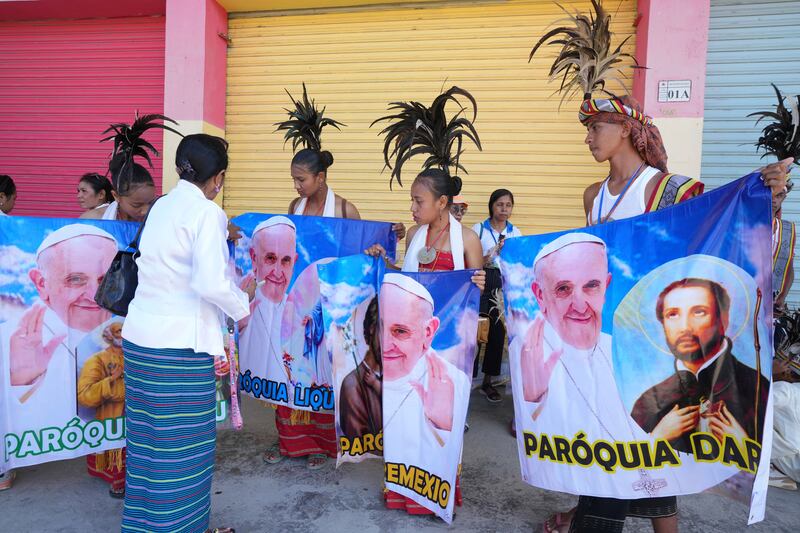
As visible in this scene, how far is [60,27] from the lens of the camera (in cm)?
712

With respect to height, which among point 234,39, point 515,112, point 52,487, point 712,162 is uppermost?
point 234,39

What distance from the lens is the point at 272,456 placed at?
145 inches

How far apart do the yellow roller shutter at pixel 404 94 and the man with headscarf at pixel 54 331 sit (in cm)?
365

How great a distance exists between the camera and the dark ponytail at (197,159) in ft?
7.81

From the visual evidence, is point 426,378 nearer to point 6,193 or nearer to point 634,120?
point 634,120

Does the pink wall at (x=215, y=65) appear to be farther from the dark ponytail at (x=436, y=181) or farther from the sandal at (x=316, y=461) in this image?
the sandal at (x=316, y=461)

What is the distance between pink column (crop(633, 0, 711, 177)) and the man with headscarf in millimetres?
4959

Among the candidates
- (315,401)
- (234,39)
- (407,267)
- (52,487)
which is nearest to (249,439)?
(315,401)

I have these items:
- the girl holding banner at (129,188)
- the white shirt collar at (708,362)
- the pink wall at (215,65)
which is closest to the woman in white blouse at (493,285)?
the white shirt collar at (708,362)

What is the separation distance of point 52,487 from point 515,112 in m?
5.40

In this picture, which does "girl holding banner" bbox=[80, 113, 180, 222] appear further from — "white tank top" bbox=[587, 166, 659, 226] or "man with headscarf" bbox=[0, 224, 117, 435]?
"white tank top" bbox=[587, 166, 659, 226]

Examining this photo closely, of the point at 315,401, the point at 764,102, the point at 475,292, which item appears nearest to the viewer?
the point at 475,292

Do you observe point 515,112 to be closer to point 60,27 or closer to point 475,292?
point 475,292

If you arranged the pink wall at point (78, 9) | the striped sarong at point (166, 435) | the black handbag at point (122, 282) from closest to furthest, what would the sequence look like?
the striped sarong at point (166, 435) → the black handbag at point (122, 282) → the pink wall at point (78, 9)
